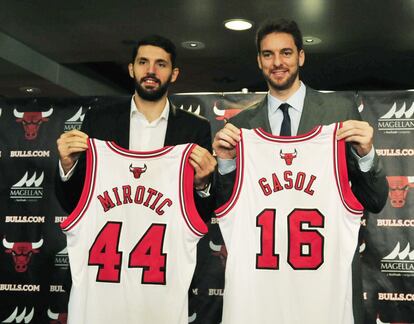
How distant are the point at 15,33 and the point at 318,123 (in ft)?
11.6

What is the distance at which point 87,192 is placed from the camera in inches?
92.7

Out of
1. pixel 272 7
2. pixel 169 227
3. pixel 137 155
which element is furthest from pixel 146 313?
pixel 272 7

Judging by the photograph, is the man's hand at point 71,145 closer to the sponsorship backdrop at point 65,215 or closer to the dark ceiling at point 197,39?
the sponsorship backdrop at point 65,215

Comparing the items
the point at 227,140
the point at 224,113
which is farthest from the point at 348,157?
the point at 224,113

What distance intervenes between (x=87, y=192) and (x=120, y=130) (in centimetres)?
44

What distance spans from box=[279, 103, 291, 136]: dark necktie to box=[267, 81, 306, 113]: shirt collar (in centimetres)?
2

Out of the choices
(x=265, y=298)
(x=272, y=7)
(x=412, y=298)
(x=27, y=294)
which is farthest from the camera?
(x=272, y=7)

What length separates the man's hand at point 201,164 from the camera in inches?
92.0

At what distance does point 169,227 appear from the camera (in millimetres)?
2330

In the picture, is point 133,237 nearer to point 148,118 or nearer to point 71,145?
point 71,145

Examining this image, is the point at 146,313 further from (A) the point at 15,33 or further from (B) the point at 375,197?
(A) the point at 15,33

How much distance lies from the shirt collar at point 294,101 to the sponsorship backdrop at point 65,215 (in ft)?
3.46

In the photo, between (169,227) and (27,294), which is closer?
(169,227)

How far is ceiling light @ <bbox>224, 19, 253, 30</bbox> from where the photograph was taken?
4504 millimetres
